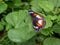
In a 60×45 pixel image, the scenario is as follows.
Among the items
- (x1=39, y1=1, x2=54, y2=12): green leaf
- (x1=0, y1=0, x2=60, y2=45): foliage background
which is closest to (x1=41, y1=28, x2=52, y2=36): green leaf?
(x1=0, y1=0, x2=60, y2=45): foliage background

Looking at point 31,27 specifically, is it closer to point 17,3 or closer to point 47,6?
point 47,6

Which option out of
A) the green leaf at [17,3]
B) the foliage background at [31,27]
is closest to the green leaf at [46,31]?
the foliage background at [31,27]

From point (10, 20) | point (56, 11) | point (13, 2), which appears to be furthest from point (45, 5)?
point (13, 2)

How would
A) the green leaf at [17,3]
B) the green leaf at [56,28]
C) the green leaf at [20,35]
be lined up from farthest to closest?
the green leaf at [17,3], the green leaf at [56,28], the green leaf at [20,35]

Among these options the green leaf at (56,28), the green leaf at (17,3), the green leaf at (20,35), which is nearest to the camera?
the green leaf at (20,35)

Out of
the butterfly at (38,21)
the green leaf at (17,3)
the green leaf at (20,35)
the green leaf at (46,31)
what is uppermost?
the butterfly at (38,21)

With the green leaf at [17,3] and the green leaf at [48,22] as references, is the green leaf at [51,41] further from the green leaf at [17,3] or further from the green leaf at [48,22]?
the green leaf at [17,3]

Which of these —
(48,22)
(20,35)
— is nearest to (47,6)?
(48,22)

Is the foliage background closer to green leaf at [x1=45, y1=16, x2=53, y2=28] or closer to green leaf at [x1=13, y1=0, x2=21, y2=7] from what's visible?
green leaf at [x1=45, y1=16, x2=53, y2=28]
